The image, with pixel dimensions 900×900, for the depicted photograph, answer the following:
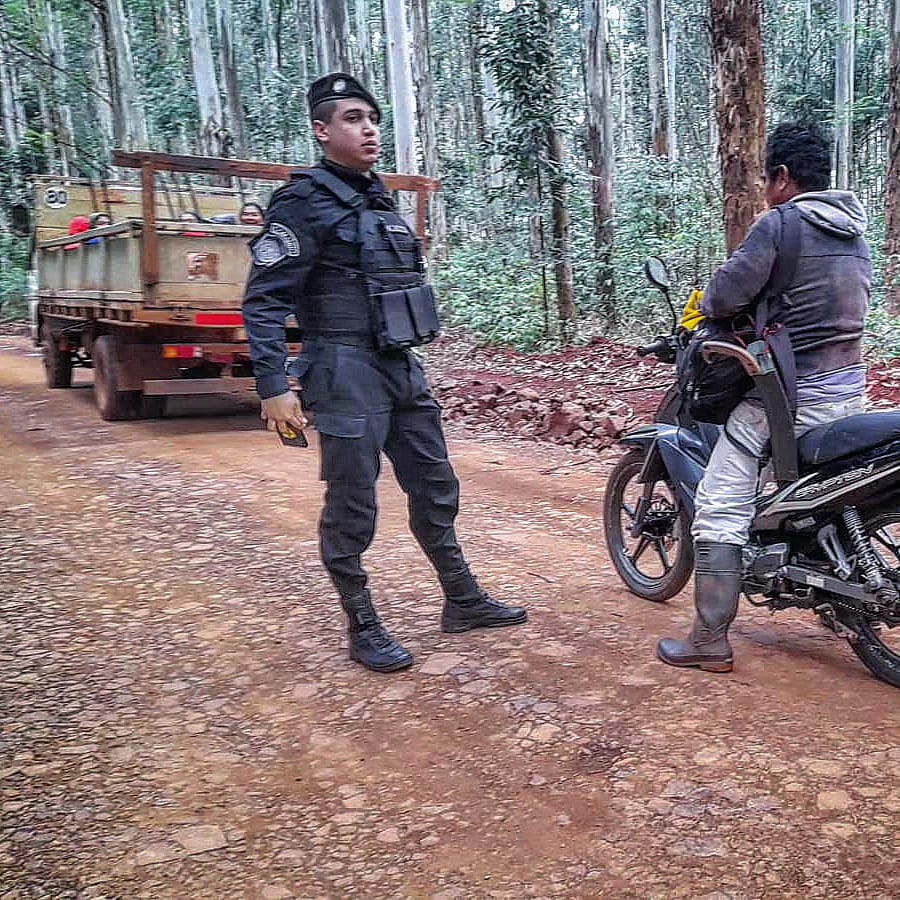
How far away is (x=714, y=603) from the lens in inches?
133

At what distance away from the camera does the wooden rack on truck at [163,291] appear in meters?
8.05

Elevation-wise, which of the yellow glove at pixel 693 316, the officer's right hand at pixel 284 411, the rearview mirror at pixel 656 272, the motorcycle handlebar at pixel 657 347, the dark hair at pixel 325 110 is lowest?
the officer's right hand at pixel 284 411

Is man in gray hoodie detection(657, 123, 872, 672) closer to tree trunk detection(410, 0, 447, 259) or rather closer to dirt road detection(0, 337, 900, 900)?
dirt road detection(0, 337, 900, 900)

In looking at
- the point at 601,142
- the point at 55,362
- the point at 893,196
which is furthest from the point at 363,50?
the point at 893,196

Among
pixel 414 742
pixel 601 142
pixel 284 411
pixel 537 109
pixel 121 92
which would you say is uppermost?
pixel 121 92

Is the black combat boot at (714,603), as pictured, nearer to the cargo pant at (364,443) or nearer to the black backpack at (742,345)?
the black backpack at (742,345)

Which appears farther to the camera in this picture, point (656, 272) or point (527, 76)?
point (527, 76)

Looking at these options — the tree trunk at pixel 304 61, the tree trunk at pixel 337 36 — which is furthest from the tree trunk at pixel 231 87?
the tree trunk at pixel 337 36

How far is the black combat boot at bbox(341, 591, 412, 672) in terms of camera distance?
3.59m

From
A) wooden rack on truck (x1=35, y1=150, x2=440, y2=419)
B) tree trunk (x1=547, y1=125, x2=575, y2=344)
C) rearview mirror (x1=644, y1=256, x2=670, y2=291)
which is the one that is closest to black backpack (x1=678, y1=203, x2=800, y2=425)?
rearview mirror (x1=644, y1=256, x2=670, y2=291)

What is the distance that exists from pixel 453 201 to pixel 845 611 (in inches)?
826

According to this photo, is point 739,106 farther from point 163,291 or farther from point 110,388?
point 110,388

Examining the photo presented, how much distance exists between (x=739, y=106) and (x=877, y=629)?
4952mm

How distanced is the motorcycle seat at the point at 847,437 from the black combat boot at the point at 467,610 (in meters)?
1.38
